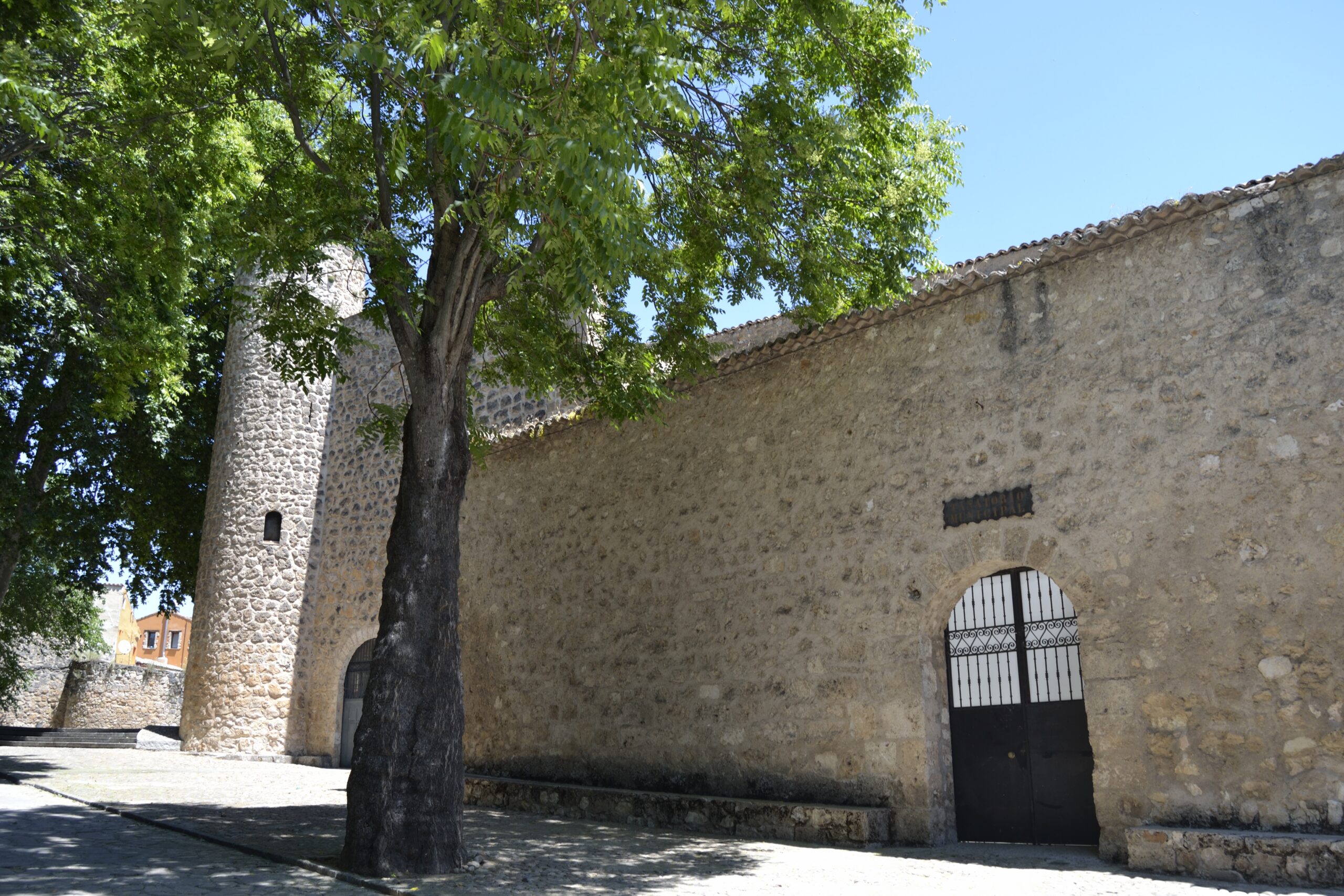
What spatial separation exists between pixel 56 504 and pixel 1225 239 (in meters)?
14.8

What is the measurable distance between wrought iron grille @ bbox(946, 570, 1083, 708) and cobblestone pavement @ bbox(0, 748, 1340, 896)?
1109 millimetres

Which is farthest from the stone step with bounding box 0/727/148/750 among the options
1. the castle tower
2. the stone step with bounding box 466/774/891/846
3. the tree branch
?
the tree branch

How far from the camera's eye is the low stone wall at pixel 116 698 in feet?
75.7

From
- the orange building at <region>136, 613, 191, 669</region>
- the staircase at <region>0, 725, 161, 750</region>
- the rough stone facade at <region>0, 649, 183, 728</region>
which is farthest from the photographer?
the orange building at <region>136, 613, 191, 669</region>

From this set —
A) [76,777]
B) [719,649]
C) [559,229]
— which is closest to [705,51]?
[559,229]

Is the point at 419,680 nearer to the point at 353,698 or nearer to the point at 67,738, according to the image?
the point at 353,698

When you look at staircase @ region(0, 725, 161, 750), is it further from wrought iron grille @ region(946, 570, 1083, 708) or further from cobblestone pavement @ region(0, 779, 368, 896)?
wrought iron grille @ region(946, 570, 1083, 708)

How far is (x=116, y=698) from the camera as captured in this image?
2348cm

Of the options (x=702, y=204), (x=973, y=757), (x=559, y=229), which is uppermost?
(x=702, y=204)

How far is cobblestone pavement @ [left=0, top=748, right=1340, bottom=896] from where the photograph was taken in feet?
18.6

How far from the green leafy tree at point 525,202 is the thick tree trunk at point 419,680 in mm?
16

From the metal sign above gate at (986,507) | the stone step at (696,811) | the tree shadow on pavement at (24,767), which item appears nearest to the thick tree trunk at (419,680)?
the stone step at (696,811)

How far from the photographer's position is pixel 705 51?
7.50 meters

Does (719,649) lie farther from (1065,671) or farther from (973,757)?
(1065,671)
